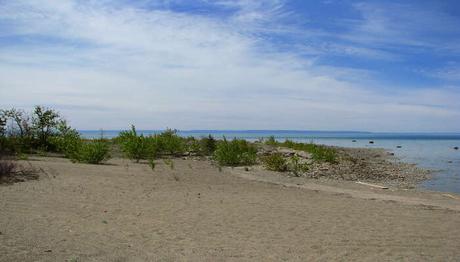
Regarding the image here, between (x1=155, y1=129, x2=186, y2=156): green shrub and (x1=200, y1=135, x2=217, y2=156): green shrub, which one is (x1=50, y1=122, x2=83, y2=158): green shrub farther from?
(x1=200, y1=135, x2=217, y2=156): green shrub

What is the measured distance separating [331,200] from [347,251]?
548 cm

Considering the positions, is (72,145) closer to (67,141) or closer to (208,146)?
(67,141)

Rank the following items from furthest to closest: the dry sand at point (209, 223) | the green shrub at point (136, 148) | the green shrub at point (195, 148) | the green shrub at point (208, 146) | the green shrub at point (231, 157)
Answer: the green shrub at point (208, 146) → the green shrub at point (195, 148) → the green shrub at point (231, 157) → the green shrub at point (136, 148) → the dry sand at point (209, 223)

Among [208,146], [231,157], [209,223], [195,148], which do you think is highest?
[208,146]

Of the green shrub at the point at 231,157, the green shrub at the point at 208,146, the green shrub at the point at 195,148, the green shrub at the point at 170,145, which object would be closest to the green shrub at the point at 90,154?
the green shrub at the point at 231,157

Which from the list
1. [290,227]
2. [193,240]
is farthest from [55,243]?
[290,227]

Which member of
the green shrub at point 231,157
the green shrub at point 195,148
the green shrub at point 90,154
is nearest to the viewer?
the green shrub at point 90,154

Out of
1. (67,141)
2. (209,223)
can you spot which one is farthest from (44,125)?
(209,223)

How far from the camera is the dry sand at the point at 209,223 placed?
21.8 ft

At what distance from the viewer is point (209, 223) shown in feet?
28.8

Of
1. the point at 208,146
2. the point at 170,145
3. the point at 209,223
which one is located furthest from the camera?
the point at 208,146

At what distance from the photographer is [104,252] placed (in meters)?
6.29

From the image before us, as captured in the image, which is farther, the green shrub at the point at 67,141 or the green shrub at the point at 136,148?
the green shrub at the point at 136,148

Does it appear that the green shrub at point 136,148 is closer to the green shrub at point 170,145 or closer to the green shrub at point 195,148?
the green shrub at point 170,145
